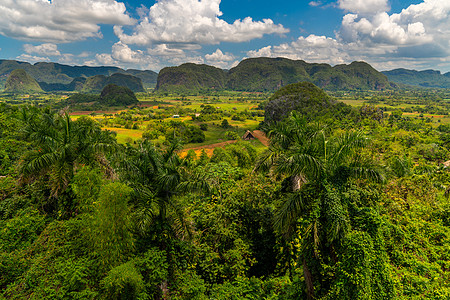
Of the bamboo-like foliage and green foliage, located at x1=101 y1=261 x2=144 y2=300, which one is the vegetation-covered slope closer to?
the bamboo-like foliage

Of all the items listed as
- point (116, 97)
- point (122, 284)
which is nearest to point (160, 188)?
point (122, 284)

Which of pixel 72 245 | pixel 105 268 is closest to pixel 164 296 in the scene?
pixel 105 268

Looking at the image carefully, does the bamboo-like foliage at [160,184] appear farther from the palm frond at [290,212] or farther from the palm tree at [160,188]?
the palm frond at [290,212]

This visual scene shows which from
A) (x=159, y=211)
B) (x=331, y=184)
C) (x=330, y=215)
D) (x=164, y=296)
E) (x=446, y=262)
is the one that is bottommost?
(x=164, y=296)

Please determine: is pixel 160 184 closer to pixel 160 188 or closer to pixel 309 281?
pixel 160 188

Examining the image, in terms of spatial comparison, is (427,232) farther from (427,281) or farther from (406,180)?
(406,180)

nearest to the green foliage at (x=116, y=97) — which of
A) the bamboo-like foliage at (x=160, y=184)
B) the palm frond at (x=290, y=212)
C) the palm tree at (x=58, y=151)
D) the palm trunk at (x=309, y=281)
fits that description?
the palm tree at (x=58, y=151)
